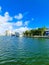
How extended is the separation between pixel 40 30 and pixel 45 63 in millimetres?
151486

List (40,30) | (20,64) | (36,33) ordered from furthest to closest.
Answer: (36,33) → (40,30) → (20,64)

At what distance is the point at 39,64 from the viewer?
19.6m

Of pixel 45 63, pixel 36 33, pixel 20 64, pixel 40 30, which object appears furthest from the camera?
pixel 36 33

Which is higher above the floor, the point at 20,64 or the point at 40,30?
the point at 40,30

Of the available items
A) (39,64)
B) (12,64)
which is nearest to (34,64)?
(39,64)

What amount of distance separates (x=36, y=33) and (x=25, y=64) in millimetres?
166518

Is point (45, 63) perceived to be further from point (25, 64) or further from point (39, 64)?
point (25, 64)

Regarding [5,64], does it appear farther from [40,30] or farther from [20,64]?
[40,30]

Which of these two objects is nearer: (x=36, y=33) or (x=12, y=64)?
(x=12, y=64)

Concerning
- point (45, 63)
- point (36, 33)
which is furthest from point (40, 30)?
point (45, 63)

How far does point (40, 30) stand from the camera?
6732 inches

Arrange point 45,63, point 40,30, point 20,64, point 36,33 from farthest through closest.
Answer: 1. point 36,33
2. point 40,30
3. point 45,63
4. point 20,64

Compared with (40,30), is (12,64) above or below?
below

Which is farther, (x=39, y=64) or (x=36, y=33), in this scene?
(x=36, y=33)
